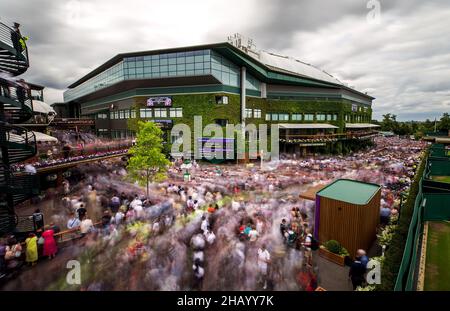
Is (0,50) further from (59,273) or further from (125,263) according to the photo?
(125,263)

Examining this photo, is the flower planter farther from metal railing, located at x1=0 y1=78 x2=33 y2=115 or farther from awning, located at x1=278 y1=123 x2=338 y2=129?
awning, located at x1=278 y1=123 x2=338 y2=129

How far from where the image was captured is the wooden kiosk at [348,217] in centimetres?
1009

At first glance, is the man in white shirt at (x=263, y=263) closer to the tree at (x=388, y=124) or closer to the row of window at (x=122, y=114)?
the row of window at (x=122, y=114)

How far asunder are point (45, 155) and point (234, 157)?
75.7 ft

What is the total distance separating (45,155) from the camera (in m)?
19.8

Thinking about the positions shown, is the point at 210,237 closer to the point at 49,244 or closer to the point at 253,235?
the point at 253,235

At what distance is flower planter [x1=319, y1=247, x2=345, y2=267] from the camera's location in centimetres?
939

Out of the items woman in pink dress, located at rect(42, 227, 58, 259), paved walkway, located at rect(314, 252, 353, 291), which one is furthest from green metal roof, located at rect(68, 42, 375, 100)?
paved walkway, located at rect(314, 252, 353, 291)

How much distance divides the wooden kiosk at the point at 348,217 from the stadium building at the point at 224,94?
27524mm

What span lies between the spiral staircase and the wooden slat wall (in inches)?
603

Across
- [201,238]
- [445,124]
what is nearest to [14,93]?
[201,238]

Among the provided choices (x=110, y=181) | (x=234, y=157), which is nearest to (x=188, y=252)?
(x=110, y=181)

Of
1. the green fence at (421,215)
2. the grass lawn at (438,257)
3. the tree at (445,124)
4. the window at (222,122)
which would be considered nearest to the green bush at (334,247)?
the green fence at (421,215)

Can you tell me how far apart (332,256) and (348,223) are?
1733mm
